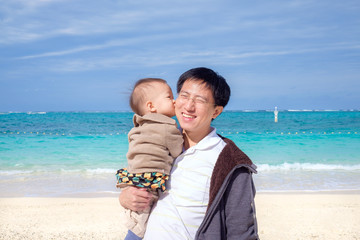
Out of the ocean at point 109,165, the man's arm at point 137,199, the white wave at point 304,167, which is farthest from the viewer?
the white wave at point 304,167

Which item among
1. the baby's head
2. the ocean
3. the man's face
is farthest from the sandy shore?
the man's face

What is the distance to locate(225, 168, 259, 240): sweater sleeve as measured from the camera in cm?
202

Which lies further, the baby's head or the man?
the baby's head

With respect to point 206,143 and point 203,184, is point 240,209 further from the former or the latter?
point 206,143

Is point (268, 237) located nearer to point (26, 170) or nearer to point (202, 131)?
point (202, 131)

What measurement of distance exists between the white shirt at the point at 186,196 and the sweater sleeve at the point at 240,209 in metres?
0.14

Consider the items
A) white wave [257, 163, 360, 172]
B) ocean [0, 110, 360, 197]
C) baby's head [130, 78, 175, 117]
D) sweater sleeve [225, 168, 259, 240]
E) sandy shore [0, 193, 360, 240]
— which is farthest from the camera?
white wave [257, 163, 360, 172]

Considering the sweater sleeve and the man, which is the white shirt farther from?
the sweater sleeve

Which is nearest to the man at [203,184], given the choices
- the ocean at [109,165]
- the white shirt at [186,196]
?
the white shirt at [186,196]

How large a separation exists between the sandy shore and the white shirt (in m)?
3.12

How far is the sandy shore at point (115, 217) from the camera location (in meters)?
5.13

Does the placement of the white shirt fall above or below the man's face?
below

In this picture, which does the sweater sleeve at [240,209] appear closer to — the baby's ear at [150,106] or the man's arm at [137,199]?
the man's arm at [137,199]

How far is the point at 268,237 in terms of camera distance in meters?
5.03
